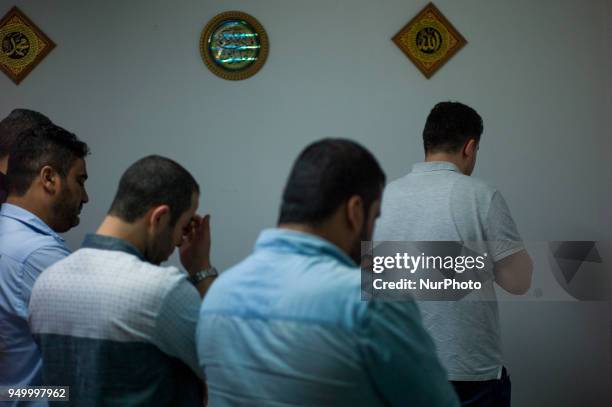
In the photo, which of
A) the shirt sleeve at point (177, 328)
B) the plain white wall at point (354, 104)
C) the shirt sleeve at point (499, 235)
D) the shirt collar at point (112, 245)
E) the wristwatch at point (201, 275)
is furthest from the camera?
the plain white wall at point (354, 104)

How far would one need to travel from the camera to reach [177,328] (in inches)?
48.3

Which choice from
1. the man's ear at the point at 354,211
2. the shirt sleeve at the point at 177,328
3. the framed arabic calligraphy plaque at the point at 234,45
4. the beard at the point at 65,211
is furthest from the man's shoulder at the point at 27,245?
the framed arabic calligraphy plaque at the point at 234,45

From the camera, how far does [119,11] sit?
3.20 meters

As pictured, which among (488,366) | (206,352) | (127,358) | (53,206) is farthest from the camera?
(488,366)

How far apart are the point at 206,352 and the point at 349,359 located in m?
0.29

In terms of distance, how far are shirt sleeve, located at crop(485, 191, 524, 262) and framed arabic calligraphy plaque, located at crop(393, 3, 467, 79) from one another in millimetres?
1327

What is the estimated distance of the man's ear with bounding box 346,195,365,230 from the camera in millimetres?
1070

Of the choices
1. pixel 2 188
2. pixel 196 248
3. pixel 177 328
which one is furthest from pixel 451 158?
pixel 2 188

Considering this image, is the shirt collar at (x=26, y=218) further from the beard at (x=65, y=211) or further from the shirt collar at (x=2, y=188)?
the shirt collar at (x=2, y=188)

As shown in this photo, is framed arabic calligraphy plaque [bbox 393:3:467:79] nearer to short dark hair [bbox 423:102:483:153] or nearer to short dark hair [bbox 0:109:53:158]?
short dark hair [bbox 423:102:483:153]

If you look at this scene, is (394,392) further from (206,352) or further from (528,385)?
(528,385)

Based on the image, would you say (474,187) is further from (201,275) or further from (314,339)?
(314,339)

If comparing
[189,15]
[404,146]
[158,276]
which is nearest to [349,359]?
[158,276]

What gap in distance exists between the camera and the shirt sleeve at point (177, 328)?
4.02ft
